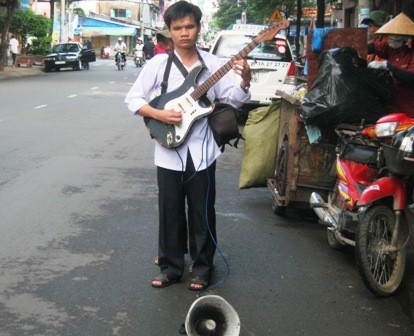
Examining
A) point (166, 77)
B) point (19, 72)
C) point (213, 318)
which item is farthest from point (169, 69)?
point (19, 72)

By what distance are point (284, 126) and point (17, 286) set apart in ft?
11.3

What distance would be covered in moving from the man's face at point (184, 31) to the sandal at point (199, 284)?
1565 millimetres

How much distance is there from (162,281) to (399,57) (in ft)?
11.9

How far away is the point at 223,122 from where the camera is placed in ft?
16.1

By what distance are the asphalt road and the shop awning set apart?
74.7 meters

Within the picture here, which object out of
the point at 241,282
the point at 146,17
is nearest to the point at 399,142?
the point at 241,282

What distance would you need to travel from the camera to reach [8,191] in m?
8.02

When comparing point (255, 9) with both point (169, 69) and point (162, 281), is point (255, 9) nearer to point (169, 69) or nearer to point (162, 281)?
point (169, 69)

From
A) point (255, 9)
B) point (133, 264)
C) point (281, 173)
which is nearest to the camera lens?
point (133, 264)

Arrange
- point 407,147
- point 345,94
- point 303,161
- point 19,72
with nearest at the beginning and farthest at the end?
point 407,147 < point 345,94 < point 303,161 < point 19,72

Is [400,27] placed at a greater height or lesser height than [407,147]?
greater

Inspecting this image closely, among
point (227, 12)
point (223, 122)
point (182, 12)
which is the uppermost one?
point (227, 12)

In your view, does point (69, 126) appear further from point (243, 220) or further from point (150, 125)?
point (150, 125)

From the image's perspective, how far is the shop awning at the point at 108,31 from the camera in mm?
82938
